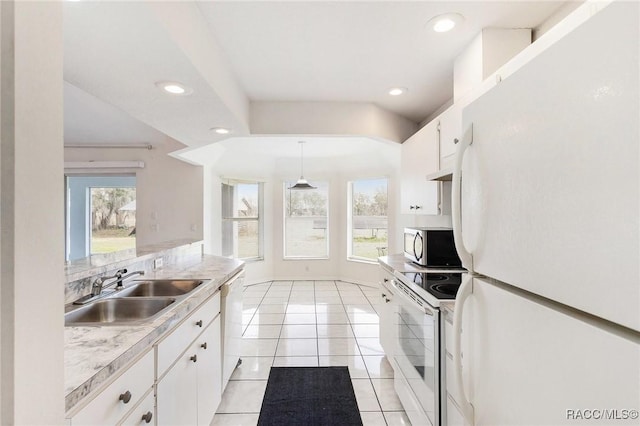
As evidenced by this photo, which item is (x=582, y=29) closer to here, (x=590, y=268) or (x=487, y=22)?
(x=590, y=268)

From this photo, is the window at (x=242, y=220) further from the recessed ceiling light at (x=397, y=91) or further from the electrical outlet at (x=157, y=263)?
the recessed ceiling light at (x=397, y=91)

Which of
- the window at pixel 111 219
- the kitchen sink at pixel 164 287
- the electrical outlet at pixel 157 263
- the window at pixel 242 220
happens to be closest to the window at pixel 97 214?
the window at pixel 111 219

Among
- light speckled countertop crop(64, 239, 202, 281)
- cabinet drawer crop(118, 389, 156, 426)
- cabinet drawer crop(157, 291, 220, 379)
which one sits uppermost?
light speckled countertop crop(64, 239, 202, 281)

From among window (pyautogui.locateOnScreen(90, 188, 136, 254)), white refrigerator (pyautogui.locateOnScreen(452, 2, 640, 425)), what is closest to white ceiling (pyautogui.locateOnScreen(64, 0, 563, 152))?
white refrigerator (pyautogui.locateOnScreen(452, 2, 640, 425))

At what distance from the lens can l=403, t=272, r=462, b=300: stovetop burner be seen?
1624 millimetres

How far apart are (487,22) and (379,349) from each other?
289 cm

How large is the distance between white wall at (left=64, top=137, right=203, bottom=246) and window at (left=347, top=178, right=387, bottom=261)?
2.89m

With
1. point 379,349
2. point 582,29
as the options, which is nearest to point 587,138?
point 582,29

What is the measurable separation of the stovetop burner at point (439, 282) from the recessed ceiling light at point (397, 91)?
1700 millimetres

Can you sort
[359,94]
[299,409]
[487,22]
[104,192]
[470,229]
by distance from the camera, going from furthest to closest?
[104,192], [359,94], [299,409], [487,22], [470,229]

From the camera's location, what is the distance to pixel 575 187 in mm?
562

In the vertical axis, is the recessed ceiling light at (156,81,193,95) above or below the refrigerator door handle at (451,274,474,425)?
above

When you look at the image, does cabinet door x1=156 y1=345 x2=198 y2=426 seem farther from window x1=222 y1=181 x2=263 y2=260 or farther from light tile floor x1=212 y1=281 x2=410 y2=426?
window x1=222 y1=181 x2=263 y2=260

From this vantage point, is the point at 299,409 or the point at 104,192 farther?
the point at 104,192
